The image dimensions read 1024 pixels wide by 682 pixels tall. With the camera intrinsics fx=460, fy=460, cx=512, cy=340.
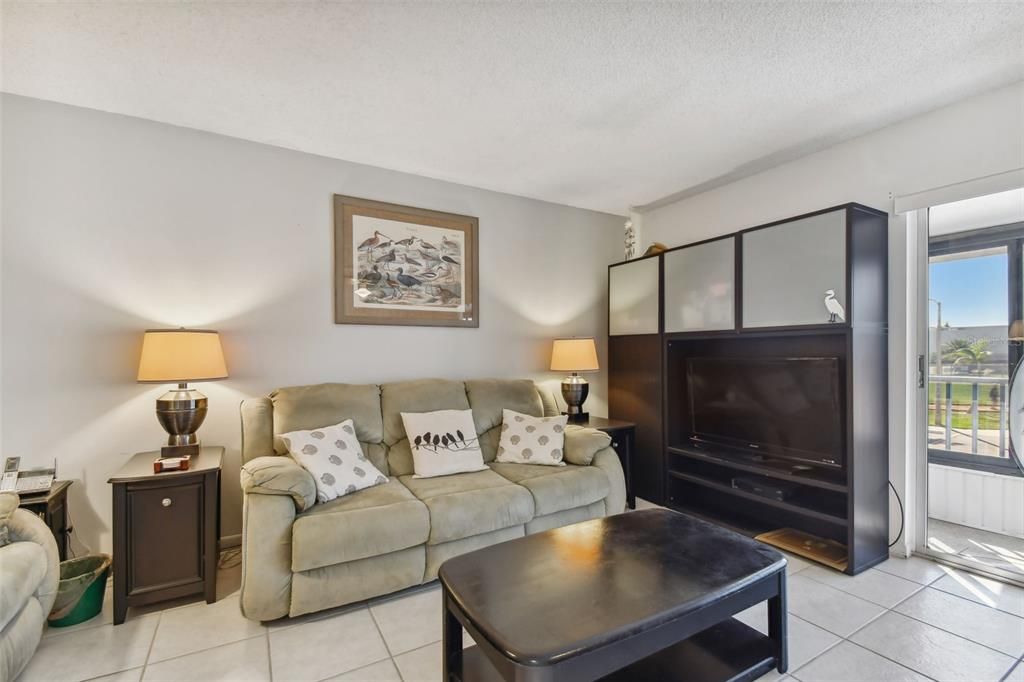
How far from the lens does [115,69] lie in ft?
7.05

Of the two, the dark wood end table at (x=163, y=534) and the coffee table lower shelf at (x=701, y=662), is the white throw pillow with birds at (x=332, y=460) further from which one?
the coffee table lower shelf at (x=701, y=662)

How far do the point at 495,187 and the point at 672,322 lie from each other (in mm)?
1736

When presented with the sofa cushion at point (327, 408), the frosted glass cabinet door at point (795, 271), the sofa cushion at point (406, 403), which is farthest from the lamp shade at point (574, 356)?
the sofa cushion at point (327, 408)

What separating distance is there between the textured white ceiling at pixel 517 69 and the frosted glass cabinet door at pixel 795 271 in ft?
2.01

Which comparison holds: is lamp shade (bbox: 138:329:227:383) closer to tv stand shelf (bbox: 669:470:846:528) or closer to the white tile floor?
the white tile floor

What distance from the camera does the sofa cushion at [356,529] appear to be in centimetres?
199

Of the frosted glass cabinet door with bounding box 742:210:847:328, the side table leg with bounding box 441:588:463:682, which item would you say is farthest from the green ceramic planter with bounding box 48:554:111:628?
the frosted glass cabinet door with bounding box 742:210:847:328

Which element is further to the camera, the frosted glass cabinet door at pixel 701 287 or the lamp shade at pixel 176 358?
the frosted glass cabinet door at pixel 701 287

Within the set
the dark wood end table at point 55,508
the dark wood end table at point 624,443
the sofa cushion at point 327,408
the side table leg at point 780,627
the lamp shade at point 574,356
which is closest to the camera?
the side table leg at point 780,627

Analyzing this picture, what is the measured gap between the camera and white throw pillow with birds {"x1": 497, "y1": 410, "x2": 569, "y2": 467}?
9.85 feet

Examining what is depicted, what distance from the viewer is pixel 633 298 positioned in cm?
385

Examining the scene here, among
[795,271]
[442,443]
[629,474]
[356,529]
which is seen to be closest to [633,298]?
[795,271]

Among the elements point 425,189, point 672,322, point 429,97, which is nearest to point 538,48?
point 429,97

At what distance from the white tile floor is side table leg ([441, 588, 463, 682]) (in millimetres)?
231
